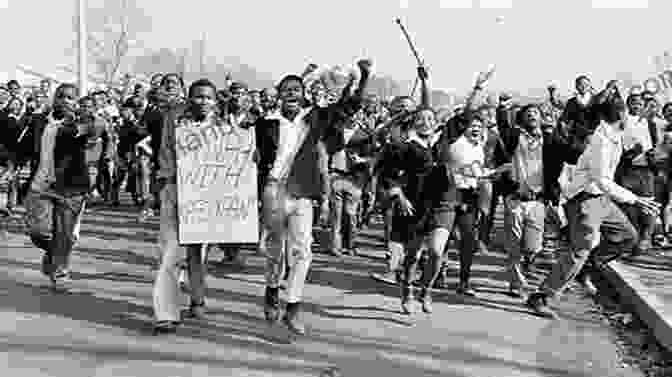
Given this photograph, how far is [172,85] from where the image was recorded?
643 cm

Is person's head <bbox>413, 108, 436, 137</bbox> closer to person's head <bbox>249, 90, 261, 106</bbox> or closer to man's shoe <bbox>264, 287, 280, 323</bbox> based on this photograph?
man's shoe <bbox>264, 287, 280, 323</bbox>

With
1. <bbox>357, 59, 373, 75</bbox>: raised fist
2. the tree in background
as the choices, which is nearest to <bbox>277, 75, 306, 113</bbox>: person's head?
<bbox>357, 59, 373, 75</bbox>: raised fist

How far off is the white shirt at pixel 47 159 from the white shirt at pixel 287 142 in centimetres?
214

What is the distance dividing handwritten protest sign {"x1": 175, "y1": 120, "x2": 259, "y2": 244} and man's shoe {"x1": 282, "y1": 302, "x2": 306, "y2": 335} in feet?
1.93

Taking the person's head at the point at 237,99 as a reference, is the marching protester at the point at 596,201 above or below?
below

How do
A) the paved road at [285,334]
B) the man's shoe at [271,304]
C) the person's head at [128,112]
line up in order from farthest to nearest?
the person's head at [128,112], the man's shoe at [271,304], the paved road at [285,334]

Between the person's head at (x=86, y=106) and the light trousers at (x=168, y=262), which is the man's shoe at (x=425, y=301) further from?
the person's head at (x=86, y=106)

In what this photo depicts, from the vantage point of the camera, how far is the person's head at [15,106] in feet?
36.3

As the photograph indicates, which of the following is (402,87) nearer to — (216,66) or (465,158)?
(216,66)

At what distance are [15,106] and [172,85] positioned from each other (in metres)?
5.78

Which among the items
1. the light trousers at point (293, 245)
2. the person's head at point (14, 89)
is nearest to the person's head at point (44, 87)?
the person's head at point (14, 89)

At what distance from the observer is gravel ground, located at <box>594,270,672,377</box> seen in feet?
17.8

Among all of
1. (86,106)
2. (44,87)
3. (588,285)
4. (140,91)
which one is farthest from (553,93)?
(44,87)

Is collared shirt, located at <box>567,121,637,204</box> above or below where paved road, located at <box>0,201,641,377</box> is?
above
